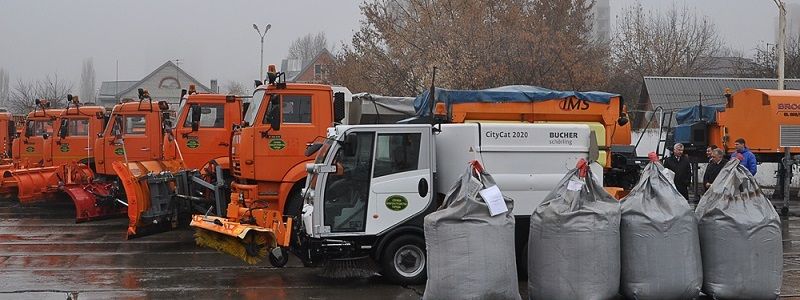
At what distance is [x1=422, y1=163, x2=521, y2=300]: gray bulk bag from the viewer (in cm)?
732

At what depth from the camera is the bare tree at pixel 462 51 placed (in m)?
28.7

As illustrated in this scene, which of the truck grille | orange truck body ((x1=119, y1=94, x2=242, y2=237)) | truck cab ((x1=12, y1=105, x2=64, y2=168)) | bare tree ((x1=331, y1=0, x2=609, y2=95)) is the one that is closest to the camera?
orange truck body ((x1=119, y1=94, x2=242, y2=237))

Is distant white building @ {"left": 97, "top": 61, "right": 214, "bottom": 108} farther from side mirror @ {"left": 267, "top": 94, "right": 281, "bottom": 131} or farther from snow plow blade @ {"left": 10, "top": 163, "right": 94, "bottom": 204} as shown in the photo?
side mirror @ {"left": 267, "top": 94, "right": 281, "bottom": 131}

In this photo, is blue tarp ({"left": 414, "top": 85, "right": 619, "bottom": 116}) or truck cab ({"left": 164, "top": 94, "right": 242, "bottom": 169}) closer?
blue tarp ({"left": 414, "top": 85, "right": 619, "bottom": 116})

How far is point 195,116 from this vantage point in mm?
14266

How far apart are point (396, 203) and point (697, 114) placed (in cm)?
1377

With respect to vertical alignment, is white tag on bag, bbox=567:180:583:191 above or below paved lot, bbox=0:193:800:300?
above

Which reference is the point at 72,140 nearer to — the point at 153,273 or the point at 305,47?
the point at 153,273

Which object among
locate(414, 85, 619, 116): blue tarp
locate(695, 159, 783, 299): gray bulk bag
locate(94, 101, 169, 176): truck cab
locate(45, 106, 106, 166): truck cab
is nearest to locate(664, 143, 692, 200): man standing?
locate(414, 85, 619, 116): blue tarp

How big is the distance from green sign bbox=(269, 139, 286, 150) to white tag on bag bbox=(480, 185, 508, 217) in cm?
500

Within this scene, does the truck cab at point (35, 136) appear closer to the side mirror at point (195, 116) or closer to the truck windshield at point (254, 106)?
the side mirror at point (195, 116)

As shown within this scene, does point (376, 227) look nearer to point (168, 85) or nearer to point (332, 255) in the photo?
point (332, 255)

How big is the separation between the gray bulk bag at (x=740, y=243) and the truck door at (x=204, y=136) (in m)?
9.45

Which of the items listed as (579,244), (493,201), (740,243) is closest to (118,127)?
(493,201)
